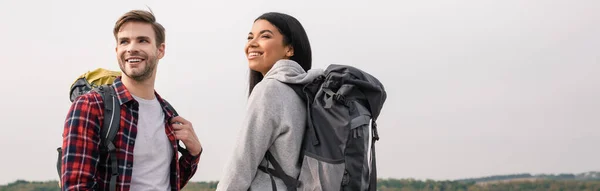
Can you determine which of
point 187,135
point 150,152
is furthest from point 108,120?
point 187,135

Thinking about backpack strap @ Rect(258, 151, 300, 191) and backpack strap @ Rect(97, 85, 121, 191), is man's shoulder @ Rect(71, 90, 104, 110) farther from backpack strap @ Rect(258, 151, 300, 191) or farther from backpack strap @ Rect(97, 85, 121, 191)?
backpack strap @ Rect(258, 151, 300, 191)

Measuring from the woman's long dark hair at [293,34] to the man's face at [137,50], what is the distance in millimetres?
1051

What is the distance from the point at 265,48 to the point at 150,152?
4.06 ft

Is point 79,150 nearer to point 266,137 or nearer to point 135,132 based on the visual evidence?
point 135,132

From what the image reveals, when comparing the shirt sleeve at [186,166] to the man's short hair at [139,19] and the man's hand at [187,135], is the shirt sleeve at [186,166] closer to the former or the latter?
the man's hand at [187,135]

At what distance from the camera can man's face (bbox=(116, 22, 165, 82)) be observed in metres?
3.67

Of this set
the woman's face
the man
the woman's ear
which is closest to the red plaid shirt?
the man

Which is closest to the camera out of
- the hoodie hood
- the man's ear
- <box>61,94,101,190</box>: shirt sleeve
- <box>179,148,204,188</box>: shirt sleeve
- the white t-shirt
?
<box>61,94,101,190</box>: shirt sleeve

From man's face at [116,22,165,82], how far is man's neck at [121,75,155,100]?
3 centimetres

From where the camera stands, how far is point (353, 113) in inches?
168

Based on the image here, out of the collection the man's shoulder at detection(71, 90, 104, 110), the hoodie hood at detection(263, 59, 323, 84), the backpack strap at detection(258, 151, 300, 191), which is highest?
the hoodie hood at detection(263, 59, 323, 84)

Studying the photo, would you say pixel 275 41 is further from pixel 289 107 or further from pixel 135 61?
pixel 135 61

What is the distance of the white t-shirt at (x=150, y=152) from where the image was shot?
3553 mm

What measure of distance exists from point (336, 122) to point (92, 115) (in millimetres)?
1483
